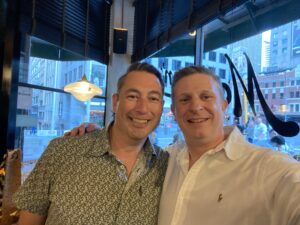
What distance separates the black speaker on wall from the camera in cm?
480

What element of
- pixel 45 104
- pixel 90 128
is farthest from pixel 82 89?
pixel 90 128

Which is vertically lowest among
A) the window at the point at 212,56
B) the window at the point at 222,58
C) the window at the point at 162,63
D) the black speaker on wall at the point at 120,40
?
the window at the point at 222,58

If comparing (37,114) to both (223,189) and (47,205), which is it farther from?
(223,189)

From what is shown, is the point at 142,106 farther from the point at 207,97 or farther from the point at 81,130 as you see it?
the point at 81,130

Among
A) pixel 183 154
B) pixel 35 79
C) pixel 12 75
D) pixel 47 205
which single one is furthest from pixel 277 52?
pixel 35 79

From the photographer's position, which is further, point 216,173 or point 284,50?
point 284,50

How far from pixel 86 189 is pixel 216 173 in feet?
1.94

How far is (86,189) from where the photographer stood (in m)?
1.26

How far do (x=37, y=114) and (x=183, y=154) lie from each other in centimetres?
306

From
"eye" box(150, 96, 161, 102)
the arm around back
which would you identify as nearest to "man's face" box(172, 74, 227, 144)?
"eye" box(150, 96, 161, 102)

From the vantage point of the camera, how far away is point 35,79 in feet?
12.3

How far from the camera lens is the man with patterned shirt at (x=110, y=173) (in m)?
1.24

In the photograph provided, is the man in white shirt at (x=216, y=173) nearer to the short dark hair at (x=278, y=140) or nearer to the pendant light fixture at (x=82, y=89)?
the short dark hair at (x=278, y=140)

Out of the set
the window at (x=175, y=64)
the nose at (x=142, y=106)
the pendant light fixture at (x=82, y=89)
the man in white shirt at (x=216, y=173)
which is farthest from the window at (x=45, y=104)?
the man in white shirt at (x=216, y=173)
